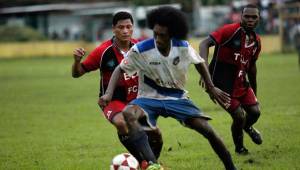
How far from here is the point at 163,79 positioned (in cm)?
812

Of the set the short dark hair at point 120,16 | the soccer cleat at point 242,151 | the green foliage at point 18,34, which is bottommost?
the green foliage at point 18,34

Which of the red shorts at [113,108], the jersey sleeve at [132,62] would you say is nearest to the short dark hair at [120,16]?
the red shorts at [113,108]

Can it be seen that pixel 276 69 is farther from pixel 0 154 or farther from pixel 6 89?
pixel 0 154

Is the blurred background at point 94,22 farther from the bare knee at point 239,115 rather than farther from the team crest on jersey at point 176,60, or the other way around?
the team crest on jersey at point 176,60

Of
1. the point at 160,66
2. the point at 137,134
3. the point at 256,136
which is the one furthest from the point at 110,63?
the point at 256,136

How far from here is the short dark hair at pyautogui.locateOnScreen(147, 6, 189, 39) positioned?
25.8 feet

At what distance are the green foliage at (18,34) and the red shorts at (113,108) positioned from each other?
136ft

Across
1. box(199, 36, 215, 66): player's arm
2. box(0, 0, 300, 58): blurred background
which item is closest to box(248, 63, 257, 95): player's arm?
box(199, 36, 215, 66): player's arm

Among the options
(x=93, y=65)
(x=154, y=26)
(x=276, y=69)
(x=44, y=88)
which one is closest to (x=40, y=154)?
(x=93, y=65)

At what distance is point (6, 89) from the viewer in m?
24.7

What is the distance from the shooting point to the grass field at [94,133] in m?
9.96

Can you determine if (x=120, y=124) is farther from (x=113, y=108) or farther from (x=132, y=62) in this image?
(x=132, y=62)

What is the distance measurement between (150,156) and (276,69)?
22.3m

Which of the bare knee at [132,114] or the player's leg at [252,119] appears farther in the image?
the player's leg at [252,119]
